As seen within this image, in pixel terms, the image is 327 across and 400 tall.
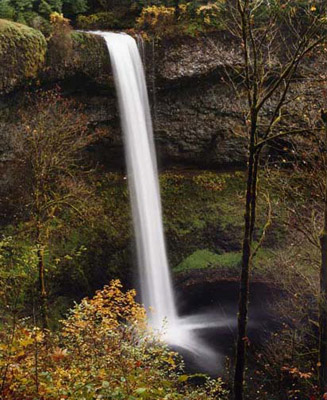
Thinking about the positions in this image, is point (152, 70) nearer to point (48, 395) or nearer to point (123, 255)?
point (123, 255)

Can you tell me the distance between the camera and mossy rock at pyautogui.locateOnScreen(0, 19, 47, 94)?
13.7m

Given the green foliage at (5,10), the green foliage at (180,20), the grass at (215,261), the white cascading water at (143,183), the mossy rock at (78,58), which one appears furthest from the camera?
the grass at (215,261)

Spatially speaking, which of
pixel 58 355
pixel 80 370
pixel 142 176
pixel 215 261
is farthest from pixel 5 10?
pixel 80 370

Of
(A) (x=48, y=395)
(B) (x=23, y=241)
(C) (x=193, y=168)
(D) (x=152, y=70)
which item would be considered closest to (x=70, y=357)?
(A) (x=48, y=395)

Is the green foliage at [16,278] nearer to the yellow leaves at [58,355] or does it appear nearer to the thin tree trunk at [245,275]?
the yellow leaves at [58,355]

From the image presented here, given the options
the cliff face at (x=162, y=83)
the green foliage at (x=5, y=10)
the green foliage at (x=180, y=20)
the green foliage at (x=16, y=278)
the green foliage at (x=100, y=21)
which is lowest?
the green foliage at (x=16, y=278)

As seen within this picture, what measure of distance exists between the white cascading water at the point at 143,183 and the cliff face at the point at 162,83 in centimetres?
66

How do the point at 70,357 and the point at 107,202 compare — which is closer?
the point at 70,357

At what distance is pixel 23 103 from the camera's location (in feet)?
49.6

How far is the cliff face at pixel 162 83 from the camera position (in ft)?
47.2

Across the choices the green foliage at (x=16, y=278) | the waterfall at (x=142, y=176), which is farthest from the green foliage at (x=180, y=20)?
the green foliage at (x=16, y=278)

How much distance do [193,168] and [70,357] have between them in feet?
47.8

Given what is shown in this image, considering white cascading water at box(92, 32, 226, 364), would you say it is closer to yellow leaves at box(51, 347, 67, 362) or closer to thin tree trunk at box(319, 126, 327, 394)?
thin tree trunk at box(319, 126, 327, 394)

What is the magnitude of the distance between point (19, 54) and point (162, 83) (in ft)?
19.1
